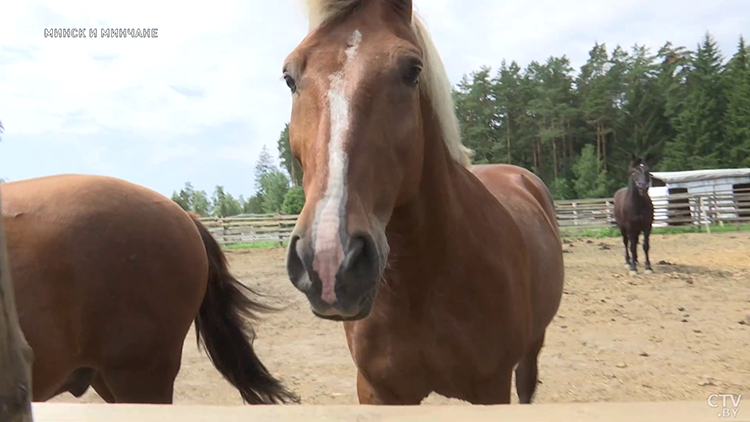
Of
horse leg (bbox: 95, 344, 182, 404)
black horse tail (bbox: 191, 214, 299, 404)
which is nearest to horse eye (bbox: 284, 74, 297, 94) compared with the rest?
horse leg (bbox: 95, 344, 182, 404)

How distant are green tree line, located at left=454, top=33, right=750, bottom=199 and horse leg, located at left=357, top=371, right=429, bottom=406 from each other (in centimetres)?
2533

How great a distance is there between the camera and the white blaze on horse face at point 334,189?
118 centimetres

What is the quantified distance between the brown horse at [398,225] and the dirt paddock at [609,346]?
2061 mm

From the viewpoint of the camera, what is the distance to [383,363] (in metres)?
1.90

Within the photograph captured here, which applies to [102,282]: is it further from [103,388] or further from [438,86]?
[438,86]

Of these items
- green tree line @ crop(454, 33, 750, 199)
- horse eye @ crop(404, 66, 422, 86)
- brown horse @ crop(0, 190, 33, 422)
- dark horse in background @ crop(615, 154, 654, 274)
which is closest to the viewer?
brown horse @ crop(0, 190, 33, 422)

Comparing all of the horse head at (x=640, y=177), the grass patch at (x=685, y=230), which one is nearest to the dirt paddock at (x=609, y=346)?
the horse head at (x=640, y=177)

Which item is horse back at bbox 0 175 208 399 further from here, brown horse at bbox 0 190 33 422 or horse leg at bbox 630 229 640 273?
horse leg at bbox 630 229 640 273

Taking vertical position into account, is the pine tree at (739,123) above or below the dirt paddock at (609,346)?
above

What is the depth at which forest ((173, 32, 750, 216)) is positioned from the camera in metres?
30.1

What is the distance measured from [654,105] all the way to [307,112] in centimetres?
4103

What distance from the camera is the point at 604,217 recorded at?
2166cm

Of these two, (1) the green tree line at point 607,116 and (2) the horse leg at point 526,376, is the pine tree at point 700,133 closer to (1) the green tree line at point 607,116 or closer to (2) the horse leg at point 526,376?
(1) the green tree line at point 607,116

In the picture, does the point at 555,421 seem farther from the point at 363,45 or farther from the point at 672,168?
the point at 672,168
